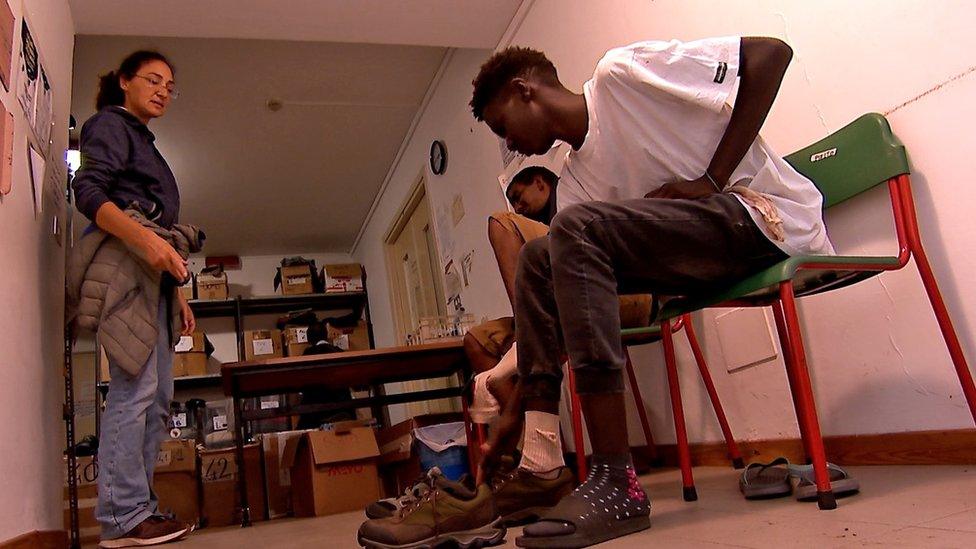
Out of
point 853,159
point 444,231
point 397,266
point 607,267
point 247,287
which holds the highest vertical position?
point 247,287

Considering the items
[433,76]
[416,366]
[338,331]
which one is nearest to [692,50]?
[416,366]

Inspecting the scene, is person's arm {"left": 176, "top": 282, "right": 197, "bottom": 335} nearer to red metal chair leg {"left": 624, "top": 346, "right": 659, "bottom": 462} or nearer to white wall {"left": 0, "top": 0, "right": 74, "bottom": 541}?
white wall {"left": 0, "top": 0, "right": 74, "bottom": 541}

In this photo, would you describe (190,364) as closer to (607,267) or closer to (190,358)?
(190,358)

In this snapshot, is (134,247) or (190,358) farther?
(190,358)

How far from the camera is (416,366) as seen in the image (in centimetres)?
304

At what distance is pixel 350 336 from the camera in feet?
19.5

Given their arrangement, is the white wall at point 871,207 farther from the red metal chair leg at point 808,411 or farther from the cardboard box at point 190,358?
the cardboard box at point 190,358

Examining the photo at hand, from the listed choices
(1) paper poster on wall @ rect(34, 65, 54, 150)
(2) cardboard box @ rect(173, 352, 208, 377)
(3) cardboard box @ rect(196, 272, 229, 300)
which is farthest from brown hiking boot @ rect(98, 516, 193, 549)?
(3) cardboard box @ rect(196, 272, 229, 300)

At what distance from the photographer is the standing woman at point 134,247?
1.77m

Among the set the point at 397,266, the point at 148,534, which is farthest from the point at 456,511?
the point at 397,266

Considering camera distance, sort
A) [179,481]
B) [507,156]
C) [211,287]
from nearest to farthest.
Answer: [507,156] → [179,481] → [211,287]

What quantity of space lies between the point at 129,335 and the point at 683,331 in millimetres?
1600

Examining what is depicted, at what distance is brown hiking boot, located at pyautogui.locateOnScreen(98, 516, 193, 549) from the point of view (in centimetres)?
174

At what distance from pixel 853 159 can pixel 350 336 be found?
4.93 meters
